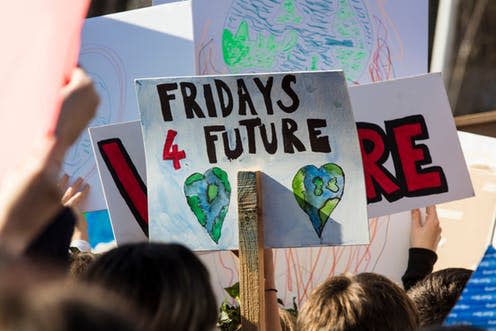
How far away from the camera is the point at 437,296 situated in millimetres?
2598

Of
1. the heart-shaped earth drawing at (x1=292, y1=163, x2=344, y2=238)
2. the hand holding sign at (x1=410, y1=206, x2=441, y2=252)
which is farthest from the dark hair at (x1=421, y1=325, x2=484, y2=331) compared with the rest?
the hand holding sign at (x1=410, y1=206, x2=441, y2=252)

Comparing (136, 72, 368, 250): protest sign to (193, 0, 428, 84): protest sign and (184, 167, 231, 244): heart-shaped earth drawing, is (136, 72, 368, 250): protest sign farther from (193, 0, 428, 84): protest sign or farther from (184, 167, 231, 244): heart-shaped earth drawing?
(193, 0, 428, 84): protest sign

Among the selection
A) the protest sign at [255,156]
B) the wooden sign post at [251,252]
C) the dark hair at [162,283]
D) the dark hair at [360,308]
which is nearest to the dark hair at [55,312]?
the dark hair at [162,283]

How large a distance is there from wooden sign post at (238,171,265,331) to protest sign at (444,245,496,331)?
77 centimetres

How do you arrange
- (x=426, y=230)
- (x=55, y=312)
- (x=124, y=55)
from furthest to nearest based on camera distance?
1. (x=124, y=55)
2. (x=426, y=230)
3. (x=55, y=312)

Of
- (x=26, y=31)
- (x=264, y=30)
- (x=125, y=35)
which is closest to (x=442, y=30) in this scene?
(x=264, y=30)

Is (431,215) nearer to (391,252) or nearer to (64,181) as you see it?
(391,252)

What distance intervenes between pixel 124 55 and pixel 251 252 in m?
1.33

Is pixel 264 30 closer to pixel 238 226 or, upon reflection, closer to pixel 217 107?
pixel 217 107

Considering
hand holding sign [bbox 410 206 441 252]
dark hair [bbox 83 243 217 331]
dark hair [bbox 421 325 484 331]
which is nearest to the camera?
dark hair [bbox 421 325 484 331]

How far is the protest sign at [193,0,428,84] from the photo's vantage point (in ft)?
11.4

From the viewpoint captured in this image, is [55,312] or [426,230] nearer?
[55,312]

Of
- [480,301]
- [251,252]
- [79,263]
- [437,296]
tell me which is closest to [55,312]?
[480,301]

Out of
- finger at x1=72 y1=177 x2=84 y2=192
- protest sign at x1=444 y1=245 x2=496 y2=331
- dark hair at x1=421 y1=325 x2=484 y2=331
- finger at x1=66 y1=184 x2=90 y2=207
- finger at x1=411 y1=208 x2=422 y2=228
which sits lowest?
dark hair at x1=421 y1=325 x2=484 y2=331
